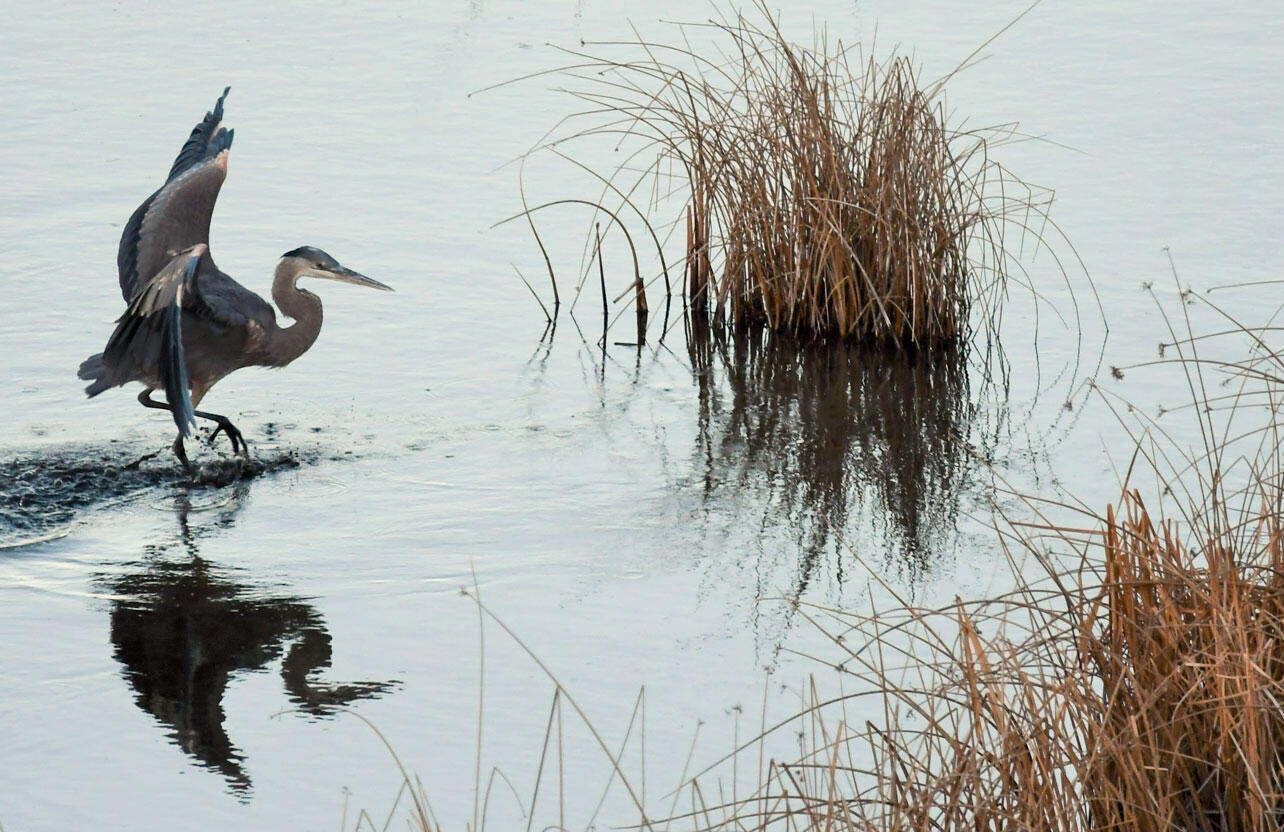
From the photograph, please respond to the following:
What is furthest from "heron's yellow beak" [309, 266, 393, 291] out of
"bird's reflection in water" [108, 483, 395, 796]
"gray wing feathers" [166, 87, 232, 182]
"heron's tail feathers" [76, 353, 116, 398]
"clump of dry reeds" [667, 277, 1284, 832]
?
"clump of dry reeds" [667, 277, 1284, 832]

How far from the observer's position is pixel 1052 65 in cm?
1100

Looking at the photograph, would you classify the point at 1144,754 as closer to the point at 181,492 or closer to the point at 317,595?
the point at 317,595

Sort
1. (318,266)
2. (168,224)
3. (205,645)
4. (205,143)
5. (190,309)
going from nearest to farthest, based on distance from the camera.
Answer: (205,645)
(190,309)
(168,224)
(318,266)
(205,143)

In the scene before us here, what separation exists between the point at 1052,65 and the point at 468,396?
224 inches

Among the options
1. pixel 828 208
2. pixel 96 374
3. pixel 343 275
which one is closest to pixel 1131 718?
pixel 828 208

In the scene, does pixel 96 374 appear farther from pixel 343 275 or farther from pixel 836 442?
pixel 836 442

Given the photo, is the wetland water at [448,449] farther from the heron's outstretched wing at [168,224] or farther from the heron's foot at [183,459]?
the heron's outstretched wing at [168,224]

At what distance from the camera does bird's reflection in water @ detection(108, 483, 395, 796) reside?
14.3ft

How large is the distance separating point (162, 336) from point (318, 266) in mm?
989

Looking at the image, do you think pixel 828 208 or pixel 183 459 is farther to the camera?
pixel 828 208

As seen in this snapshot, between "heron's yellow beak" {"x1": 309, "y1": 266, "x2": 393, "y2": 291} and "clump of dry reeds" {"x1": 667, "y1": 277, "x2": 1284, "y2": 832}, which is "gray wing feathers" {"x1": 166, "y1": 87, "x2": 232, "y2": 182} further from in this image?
"clump of dry reeds" {"x1": 667, "y1": 277, "x2": 1284, "y2": 832}

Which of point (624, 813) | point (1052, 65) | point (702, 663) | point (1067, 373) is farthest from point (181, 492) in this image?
point (1052, 65)

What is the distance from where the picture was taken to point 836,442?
635 cm

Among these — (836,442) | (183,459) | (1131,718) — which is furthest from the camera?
(836,442)
